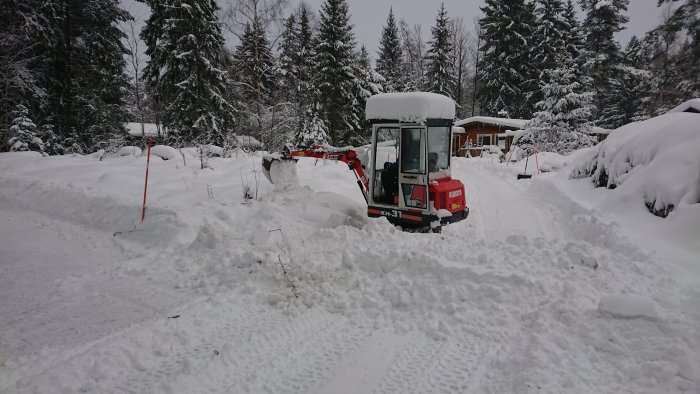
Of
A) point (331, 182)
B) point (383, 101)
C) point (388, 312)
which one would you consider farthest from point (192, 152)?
point (388, 312)

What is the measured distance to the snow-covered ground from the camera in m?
3.02

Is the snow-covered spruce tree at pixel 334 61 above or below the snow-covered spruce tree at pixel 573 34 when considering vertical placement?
below

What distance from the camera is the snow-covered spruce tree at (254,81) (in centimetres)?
2253

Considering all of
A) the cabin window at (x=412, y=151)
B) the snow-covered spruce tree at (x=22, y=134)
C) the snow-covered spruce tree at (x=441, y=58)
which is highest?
the snow-covered spruce tree at (x=441, y=58)

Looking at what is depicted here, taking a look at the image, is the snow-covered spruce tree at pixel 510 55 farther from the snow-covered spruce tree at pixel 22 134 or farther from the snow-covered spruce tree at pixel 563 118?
the snow-covered spruce tree at pixel 22 134

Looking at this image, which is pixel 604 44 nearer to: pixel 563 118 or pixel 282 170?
pixel 563 118

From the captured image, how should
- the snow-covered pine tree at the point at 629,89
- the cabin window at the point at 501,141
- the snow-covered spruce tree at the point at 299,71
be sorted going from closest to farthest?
1. the snow-covered spruce tree at the point at 299,71
2. the cabin window at the point at 501,141
3. the snow-covered pine tree at the point at 629,89

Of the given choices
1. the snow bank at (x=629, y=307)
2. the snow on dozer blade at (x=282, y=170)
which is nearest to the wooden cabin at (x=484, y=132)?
the snow on dozer blade at (x=282, y=170)

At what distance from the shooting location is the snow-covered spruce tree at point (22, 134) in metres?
16.5

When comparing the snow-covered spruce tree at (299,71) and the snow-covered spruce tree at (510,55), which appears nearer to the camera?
the snow-covered spruce tree at (299,71)

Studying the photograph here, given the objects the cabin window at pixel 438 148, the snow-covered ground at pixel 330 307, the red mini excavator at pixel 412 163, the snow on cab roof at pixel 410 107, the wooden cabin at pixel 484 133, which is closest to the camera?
the snow-covered ground at pixel 330 307

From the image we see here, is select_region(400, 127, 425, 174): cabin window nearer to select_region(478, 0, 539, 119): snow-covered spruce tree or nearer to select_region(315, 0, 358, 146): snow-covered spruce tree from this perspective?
select_region(315, 0, 358, 146): snow-covered spruce tree

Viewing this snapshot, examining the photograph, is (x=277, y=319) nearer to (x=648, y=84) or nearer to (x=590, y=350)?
(x=590, y=350)

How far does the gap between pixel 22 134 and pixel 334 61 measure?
60.9ft
